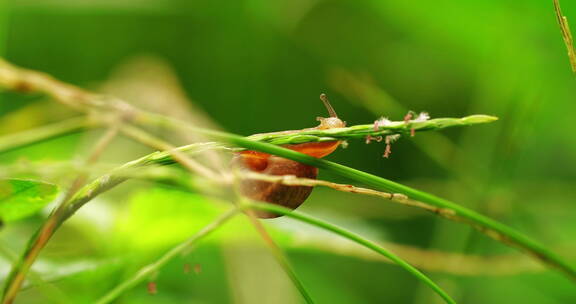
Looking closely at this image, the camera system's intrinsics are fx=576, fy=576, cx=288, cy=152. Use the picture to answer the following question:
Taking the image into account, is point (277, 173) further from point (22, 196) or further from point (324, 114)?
point (324, 114)

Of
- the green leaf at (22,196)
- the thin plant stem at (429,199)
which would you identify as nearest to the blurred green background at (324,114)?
the green leaf at (22,196)

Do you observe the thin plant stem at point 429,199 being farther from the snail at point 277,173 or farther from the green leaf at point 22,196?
the green leaf at point 22,196

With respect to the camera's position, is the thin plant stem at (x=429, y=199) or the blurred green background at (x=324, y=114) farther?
the blurred green background at (x=324, y=114)

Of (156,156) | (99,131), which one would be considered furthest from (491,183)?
(99,131)

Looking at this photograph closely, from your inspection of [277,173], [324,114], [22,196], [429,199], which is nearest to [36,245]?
[22,196]

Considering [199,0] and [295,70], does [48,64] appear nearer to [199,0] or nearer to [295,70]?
[199,0]

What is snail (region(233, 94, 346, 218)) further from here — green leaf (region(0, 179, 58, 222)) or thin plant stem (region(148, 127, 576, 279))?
green leaf (region(0, 179, 58, 222))
